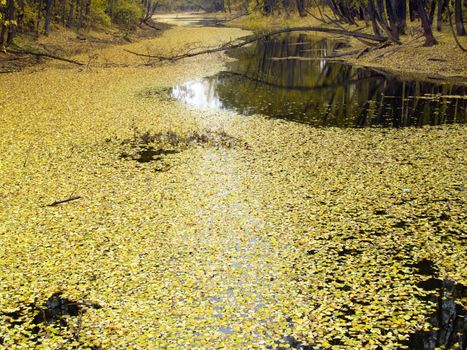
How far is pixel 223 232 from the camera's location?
29.6 feet

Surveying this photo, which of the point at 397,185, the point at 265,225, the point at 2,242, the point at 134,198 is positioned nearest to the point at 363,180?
the point at 397,185

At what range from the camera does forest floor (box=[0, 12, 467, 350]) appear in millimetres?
6355

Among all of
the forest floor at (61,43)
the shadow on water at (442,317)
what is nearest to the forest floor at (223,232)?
the shadow on water at (442,317)

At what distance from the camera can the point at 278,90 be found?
77.4 feet

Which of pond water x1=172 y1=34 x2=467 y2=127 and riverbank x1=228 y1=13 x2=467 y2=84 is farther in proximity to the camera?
riverbank x1=228 y1=13 x2=467 y2=84

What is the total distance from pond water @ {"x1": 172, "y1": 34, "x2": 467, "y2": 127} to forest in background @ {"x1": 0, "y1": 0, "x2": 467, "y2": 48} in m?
4.59

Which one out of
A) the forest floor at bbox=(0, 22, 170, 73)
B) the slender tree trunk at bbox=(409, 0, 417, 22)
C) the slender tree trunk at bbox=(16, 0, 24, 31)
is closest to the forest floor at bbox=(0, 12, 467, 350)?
the forest floor at bbox=(0, 22, 170, 73)

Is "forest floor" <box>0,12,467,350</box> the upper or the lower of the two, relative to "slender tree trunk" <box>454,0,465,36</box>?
lower

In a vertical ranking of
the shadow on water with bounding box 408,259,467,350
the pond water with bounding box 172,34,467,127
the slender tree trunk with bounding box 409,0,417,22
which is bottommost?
the shadow on water with bounding box 408,259,467,350

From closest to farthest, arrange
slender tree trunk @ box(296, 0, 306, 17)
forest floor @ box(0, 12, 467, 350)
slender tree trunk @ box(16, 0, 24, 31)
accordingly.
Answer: forest floor @ box(0, 12, 467, 350) < slender tree trunk @ box(16, 0, 24, 31) < slender tree trunk @ box(296, 0, 306, 17)

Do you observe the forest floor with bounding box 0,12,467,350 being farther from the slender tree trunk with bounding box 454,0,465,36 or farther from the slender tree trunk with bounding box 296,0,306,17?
the slender tree trunk with bounding box 296,0,306,17

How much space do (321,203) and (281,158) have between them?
124 inches

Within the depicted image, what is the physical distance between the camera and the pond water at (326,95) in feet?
59.1

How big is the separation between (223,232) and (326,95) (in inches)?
580
